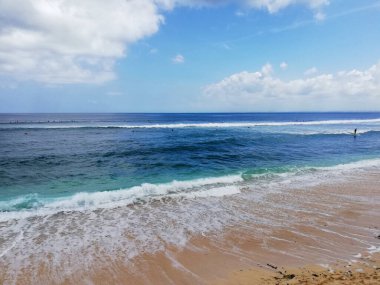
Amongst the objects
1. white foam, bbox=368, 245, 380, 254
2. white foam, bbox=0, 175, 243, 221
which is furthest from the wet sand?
white foam, bbox=0, 175, 243, 221

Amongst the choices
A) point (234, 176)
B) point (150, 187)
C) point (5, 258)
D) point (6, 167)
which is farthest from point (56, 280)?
point (6, 167)

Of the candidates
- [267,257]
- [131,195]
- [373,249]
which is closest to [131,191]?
[131,195]

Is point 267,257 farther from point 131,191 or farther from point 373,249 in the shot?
point 131,191

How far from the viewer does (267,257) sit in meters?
8.00

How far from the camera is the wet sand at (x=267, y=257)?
6926mm

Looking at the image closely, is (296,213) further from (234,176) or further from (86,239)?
(86,239)

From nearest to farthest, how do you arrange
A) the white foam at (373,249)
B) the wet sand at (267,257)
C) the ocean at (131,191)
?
the wet sand at (267,257) < the white foam at (373,249) < the ocean at (131,191)

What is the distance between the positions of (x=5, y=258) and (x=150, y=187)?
809cm

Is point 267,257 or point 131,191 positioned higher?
point 131,191

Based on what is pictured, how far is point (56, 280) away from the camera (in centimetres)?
706

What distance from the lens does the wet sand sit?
693 centimetres

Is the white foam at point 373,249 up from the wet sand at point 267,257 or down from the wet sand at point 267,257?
up

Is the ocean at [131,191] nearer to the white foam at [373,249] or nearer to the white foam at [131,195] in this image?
the white foam at [131,195]

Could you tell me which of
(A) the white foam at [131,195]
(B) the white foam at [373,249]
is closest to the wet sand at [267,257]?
(B) the white foam at [373,249]
